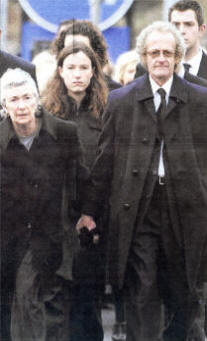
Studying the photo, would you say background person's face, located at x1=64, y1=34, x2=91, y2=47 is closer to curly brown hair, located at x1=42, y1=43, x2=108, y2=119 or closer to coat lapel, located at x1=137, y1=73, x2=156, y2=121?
curly brown hair, located at x1=42, y1=43, x2=108, y2=119

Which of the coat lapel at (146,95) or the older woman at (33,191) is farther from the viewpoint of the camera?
the older woman at (33,191)

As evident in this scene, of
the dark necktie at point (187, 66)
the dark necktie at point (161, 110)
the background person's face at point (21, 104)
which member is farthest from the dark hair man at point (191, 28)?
the background person's face at point (21, 104)

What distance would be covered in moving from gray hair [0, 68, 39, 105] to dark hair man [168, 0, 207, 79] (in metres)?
0.82

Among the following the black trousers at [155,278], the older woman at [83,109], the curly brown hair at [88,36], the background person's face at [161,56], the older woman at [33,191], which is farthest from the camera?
the curly brown hair at [88,36]

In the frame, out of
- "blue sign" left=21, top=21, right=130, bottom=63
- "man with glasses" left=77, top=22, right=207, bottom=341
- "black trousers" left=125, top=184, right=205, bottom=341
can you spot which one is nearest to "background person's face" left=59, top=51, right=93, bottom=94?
"blue sign" left=21, top=21, right=130, bottom=63

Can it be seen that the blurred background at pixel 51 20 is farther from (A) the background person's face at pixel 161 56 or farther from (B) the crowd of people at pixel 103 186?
(A) the background person's face at pixel 161 56

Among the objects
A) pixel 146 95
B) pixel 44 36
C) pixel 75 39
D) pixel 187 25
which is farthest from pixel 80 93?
pixel 187 25

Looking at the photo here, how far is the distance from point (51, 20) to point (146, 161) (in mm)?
1084

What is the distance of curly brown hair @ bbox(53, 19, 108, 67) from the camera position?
470 centimetres

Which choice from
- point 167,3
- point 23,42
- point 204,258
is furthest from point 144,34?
point 204,258

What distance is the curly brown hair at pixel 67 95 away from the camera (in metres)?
4.62

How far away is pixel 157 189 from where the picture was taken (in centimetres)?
413

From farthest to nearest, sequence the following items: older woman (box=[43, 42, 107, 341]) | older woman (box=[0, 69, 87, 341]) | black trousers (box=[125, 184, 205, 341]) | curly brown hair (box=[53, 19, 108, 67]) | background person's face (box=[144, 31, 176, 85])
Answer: curly brown hair (box=[53, 19, 108, 67]), older woman (box=[43, 42, 107, 341]), older woman (box=[0, 69, 87, 341]), background person's face (box=[144, 31, 176, 85]), black trousers (box=[125, 184, 205, 341])

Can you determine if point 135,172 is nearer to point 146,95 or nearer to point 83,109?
point 146,95
